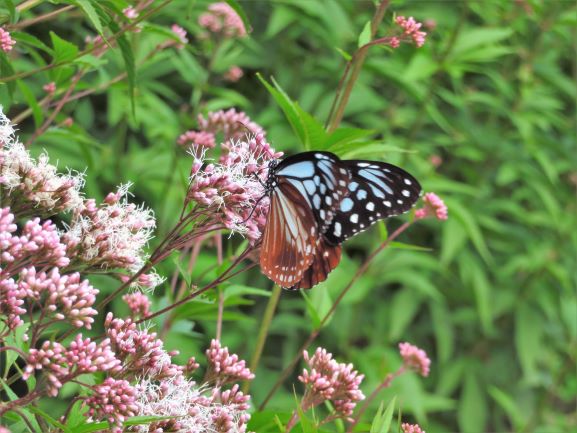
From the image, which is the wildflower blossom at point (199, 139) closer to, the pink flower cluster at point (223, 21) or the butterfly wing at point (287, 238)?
the butterfly wing at point (287, 238)

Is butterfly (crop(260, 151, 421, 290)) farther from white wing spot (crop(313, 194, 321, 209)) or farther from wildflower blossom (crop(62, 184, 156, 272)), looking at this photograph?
wildflower blossom (crop(62, 184, 156, 272))

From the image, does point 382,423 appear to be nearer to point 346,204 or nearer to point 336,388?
point 336,388

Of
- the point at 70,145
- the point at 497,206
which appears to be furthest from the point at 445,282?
the point at 70,145

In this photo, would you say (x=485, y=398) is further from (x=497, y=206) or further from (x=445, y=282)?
(x=497, y=206)

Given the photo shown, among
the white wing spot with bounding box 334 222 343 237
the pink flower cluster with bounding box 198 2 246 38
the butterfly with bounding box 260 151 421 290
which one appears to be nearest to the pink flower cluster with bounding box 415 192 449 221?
the butterfly with bounding box 260 151 421 290

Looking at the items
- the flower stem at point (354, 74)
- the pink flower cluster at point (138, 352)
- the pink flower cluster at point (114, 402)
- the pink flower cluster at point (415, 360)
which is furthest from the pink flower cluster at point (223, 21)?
the pink flower cluster at point (114, 402)

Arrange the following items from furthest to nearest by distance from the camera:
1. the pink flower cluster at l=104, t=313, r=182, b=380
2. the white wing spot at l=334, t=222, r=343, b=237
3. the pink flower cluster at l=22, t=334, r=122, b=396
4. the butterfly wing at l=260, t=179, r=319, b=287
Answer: the white wing spot at l=334, t=222, r=343, b=237
the butterfly wing at l=260, t=179, r=319, b=287
the pink flower cluster at l=104, t=313, r=182, b=380
the pink flower cluster at l=22, t=334, r=122, b=396

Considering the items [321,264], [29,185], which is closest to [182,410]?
[29,185]
